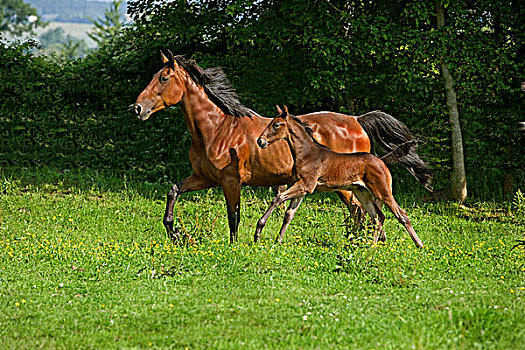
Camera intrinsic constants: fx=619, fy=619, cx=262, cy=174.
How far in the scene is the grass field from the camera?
18.5ft

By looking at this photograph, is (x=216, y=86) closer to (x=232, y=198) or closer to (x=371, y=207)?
(x=232, y=198)

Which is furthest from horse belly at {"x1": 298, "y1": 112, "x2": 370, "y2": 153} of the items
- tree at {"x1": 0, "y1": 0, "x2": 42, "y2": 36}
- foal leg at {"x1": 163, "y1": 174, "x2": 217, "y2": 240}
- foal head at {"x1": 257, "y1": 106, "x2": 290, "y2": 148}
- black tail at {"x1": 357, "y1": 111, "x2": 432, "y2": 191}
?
tree at {"x1": 0, "y1": 0, "x2": 42, "y2": 36}

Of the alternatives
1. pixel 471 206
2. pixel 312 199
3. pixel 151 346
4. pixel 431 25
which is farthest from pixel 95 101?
pixel 151 346

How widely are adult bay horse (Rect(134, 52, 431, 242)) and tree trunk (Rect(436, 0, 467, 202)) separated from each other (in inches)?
162

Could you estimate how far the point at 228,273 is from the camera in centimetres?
773

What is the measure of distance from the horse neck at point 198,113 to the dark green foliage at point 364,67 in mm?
2861

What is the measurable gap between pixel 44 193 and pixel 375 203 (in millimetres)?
7828

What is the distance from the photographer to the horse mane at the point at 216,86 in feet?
30.4

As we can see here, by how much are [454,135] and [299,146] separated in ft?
18.9

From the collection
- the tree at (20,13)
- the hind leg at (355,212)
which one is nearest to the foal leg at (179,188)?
the hind leg at (355,212)

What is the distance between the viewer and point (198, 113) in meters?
9.23

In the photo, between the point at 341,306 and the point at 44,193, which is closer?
the point at 341,306

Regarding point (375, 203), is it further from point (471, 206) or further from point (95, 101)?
point (95, 101)

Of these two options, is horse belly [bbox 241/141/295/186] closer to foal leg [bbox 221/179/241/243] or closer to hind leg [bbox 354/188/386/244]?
foal leg [bbox 221/179/241/243]
